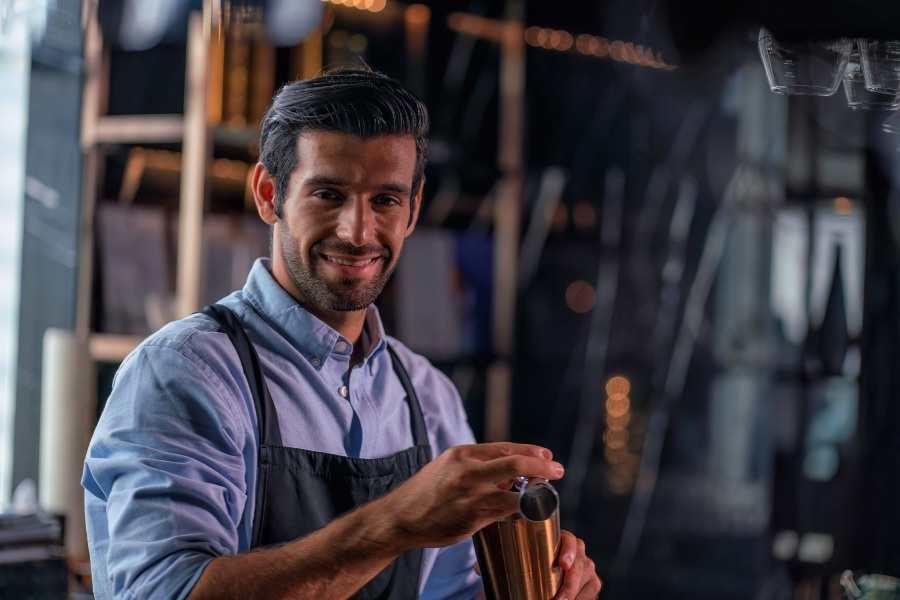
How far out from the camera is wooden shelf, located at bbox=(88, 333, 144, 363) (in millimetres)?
2822

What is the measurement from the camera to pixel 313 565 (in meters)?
1.21

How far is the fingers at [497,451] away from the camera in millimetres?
1142

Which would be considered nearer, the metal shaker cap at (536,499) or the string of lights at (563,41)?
the metal shaker cap at (536,499)

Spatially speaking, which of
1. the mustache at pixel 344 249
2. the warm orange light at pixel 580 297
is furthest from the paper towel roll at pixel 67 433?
the warm orange light at pixel 580 297

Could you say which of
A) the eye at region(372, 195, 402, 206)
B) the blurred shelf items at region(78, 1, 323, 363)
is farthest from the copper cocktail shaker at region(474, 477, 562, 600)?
the blurred shelf items at region(78, 1, 323, 363)

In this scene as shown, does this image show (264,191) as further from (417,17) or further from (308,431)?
(417,17)

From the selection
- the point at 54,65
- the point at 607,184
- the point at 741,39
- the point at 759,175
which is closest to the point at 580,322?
the point at 607,184

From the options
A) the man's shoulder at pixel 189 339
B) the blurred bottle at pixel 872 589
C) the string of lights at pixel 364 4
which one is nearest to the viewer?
the man's shoulder at pixel 189 339

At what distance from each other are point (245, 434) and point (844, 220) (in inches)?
99.5

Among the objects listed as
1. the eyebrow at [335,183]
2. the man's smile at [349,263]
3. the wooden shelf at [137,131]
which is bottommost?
the man's smile at [349,263]

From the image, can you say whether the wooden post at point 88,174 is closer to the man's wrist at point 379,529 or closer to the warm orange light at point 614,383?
the man's wrist at point 379,529

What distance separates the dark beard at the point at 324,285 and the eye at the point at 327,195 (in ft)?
0.21

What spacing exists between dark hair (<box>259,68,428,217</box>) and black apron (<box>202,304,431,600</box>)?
0.70 feet

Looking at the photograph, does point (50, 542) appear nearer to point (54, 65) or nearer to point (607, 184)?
point (54, 65)
